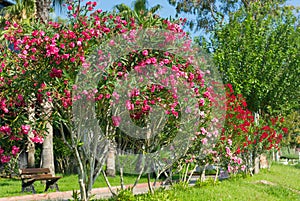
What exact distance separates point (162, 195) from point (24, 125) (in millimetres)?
2967

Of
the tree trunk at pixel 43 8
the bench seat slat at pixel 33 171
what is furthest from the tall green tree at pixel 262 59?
the bench seat slat at pixel 33 171

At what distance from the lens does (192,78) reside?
758cm

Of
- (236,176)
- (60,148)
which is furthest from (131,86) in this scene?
(60,148)

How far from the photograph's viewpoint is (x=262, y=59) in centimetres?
1659

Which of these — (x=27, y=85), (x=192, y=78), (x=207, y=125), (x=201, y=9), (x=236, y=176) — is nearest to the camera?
(x=27, y=85)

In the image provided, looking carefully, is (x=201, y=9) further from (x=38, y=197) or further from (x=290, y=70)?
(x=38, y=197)

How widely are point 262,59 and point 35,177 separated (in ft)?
31.1

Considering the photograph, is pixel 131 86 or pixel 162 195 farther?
pixel 162 195

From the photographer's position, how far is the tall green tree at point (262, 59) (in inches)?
645

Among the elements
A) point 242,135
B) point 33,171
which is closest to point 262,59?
point 242,135

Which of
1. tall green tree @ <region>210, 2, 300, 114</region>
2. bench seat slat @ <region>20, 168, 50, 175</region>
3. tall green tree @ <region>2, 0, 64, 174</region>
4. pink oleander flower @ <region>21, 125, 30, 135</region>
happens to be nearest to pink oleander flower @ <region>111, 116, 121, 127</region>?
tall green tree @ <region>2, 0, 64, 174</region>

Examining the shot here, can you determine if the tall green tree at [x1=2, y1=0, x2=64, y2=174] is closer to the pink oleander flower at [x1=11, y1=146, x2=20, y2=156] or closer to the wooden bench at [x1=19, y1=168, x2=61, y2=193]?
the pink oleander flower at [x1=11, y1=146, x2=20, y2=156]

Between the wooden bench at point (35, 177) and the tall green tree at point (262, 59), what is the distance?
7321 millimetres

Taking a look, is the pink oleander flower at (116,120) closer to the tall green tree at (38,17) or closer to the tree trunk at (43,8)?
the tall green tree at (38,17)
